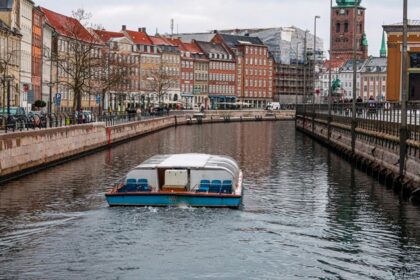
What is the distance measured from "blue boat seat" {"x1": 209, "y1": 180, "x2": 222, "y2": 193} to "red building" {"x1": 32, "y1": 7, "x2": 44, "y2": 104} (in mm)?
75118

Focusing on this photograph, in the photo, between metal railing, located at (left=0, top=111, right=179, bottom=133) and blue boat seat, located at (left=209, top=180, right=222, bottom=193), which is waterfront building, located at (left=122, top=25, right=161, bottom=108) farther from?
blue boat seat, located at (left=209, top=180, right=222, bottom=193)

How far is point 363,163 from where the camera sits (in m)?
55.1

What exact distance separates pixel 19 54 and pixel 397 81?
41154 mm

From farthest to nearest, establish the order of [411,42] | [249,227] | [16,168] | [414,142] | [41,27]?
[41,27], [411,42], [16,168], [414,142], [249,227]

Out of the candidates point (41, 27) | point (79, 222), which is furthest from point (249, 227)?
point (41, 27)

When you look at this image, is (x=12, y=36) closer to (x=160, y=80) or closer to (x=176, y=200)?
(x=176, y=200)

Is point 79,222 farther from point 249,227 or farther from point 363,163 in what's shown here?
point 363,163

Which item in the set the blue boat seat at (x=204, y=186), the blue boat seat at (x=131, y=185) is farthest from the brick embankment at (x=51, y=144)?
the blue boat seat at (x=204, y=186)

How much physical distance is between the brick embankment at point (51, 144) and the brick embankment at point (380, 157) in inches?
729

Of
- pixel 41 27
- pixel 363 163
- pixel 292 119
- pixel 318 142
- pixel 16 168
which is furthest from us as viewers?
pixel 292 119

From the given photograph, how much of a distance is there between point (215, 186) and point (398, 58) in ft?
233

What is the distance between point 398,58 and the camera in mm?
100750

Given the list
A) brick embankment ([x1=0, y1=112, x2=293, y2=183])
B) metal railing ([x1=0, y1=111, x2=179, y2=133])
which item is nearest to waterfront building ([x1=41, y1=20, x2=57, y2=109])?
metal railing ([x1=0, y1=111, x2=179, y2=133])

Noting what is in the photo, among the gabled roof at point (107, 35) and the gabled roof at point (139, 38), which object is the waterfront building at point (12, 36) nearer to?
the gabled roof at point (107, 35)
